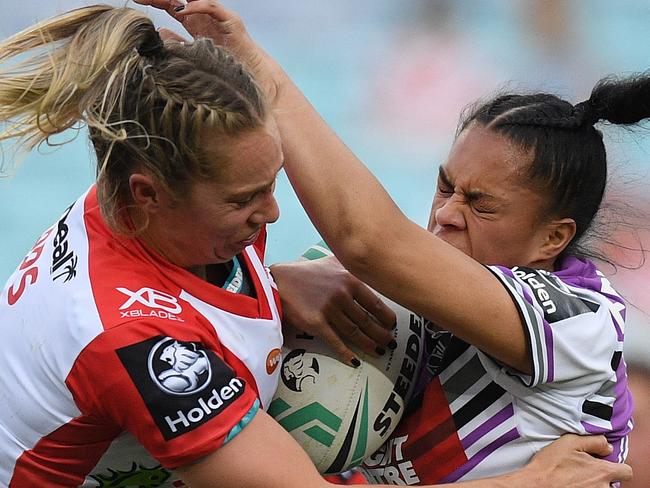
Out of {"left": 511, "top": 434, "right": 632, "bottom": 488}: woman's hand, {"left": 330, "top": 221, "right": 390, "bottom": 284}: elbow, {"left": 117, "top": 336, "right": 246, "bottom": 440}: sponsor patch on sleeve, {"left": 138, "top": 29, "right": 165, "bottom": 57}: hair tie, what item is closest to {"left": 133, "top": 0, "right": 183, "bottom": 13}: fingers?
{"left": 138, "top": 29, "right": 165, "bottom": 57}: hair tie

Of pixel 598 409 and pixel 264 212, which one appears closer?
pixel 264 212

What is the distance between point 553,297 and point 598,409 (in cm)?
→ 23

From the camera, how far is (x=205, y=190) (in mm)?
1617

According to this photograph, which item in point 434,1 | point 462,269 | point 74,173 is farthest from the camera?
point 434,1

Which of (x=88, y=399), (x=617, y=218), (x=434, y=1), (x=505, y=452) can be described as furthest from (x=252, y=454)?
(x=434, y=1)

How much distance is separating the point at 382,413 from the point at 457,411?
13cm

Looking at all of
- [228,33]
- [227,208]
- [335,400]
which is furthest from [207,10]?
[335,400]

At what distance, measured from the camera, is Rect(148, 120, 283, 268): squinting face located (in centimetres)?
161

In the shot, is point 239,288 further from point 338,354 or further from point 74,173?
point 74,173

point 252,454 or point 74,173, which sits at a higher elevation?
point 252,454

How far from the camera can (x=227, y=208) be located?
1642 mm

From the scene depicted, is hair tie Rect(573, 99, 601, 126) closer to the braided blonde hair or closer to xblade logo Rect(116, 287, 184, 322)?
A: the braided blonde hair

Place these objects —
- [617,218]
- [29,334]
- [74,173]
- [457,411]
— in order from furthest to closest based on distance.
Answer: [74,173]
[617,218]
[457,411]
[29,334]

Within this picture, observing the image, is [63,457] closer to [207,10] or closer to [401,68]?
[207,10]
